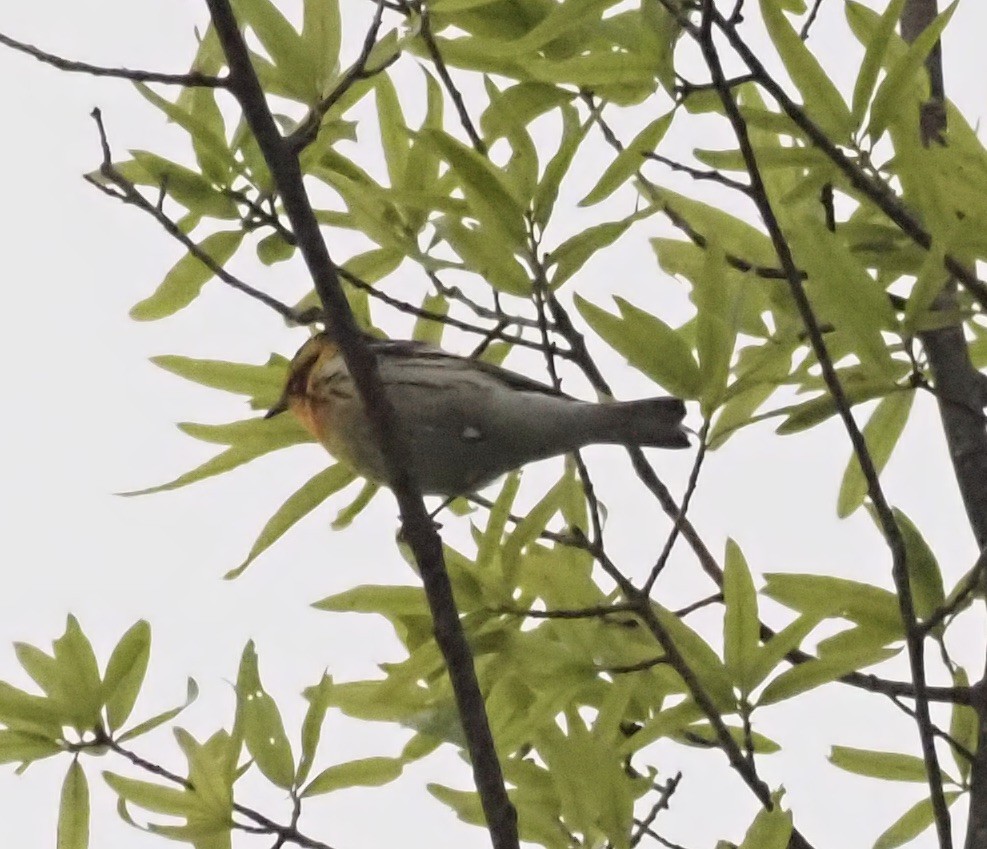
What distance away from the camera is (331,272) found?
232cm

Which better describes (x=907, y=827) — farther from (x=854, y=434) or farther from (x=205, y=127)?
(x=205, y=127)

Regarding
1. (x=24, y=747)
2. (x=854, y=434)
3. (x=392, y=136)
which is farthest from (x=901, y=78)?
(x=24, y=747)

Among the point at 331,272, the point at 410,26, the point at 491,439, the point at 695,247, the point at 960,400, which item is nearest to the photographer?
the point at 331,272

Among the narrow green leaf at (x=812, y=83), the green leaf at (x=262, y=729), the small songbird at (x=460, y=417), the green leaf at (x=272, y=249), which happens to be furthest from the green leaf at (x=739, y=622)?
the green leaf at (x=272, y=249)

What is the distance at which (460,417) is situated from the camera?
334 centimetres

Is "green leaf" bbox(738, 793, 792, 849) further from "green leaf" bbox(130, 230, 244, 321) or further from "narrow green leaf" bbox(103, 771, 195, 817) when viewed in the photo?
"green leaf" bbox(130, 230, 244, 321)

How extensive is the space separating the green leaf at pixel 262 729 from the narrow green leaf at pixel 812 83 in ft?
4.82

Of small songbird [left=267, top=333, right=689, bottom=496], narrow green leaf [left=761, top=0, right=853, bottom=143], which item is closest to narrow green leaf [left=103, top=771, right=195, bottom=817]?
small songbird [left=267, top=333, right=689, bottom=496]

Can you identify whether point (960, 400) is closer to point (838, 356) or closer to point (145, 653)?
point (838, 356)

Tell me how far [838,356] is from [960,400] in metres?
0.25

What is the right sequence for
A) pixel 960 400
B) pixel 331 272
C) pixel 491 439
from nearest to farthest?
pixel 331 272 → pixel 960 400 → pixel 491 439

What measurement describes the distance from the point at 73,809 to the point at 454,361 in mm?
1335

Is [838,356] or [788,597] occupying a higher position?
[838,356]

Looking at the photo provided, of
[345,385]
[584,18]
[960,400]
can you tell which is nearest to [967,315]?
[960,400]
